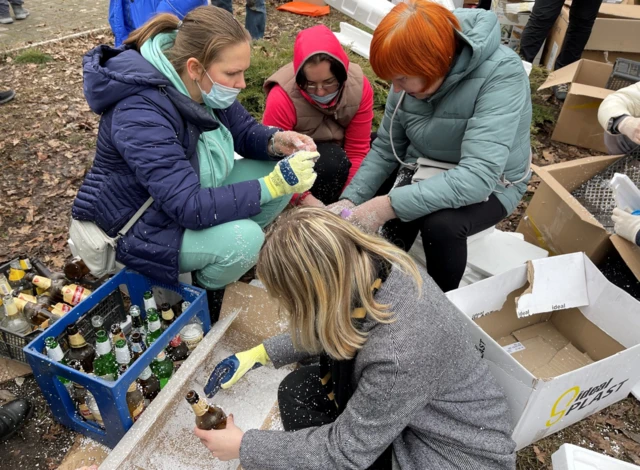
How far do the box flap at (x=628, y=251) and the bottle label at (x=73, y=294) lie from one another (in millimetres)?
2614

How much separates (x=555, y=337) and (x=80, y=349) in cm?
229

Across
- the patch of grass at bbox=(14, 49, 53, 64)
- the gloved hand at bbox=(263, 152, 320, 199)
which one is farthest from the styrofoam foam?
the patch of grass at bbox=(14, 49, 53, 64)

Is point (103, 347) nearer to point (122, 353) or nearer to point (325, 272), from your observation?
point (122, 353)

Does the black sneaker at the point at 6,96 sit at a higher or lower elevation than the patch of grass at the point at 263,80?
lower

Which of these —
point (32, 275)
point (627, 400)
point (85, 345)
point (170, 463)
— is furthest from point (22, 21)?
point (627, 400)

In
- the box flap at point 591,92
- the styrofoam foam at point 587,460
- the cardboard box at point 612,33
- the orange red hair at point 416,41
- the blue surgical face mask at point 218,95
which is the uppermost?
the orange red hair at point 416,41

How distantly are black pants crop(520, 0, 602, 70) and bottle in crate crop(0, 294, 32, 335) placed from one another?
4.91 metres

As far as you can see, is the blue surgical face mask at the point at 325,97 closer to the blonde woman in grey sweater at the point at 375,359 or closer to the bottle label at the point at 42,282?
the blonde woman in grey sweater at the point at 375,359

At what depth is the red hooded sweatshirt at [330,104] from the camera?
2.72 metres

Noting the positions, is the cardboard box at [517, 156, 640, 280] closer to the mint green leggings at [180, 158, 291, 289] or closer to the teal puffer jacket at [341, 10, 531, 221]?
the teal puffer jacket at [341, 10, 531, 221]

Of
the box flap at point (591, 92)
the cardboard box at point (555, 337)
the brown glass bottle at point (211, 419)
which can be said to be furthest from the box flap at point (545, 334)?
the box flap at point (591, 92)

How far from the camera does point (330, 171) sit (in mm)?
3027

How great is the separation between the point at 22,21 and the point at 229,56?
6000 millimetres

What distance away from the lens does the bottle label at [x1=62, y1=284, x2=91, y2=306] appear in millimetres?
2451
